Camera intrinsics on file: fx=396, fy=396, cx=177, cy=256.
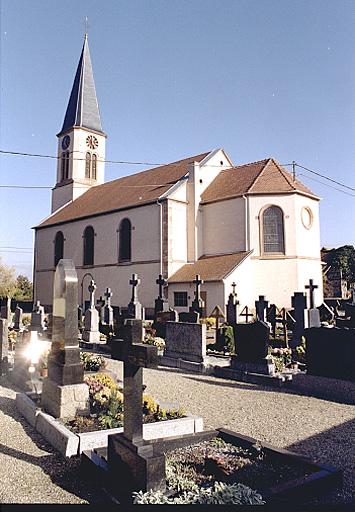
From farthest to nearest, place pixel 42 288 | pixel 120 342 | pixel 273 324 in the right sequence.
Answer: pixel 42 288 < pixel 273 324 < pixel 120 342

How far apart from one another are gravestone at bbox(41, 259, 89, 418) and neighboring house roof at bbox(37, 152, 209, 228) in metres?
19.9

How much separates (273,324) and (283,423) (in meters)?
9.88

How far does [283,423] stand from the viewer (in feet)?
19.2

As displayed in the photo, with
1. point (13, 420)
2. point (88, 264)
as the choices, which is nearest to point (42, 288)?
point (88, 264)

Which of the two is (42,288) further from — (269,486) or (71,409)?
(269,486)

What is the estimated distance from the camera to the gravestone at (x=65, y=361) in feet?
17.9

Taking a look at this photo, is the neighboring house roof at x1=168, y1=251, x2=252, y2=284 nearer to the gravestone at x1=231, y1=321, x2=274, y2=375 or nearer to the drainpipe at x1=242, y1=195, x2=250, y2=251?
the drainpipe at x1=242, y1=195, x2=250, y2=251

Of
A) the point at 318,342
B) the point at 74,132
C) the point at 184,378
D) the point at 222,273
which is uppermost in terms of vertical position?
the point at 74,132

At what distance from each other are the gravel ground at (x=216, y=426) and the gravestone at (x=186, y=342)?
1000 millimetres

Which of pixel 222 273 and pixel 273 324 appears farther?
pixel 222 273

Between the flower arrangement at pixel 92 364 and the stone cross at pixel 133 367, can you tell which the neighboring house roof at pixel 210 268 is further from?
the stone cross at pixel 133 367

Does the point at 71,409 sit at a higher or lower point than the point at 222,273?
lower

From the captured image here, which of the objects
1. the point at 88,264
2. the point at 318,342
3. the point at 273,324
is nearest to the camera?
the point at 318,342

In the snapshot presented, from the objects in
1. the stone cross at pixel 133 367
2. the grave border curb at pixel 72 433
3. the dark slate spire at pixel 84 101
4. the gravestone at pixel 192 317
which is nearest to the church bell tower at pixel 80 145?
the dark slate spire at pixel 84 101
